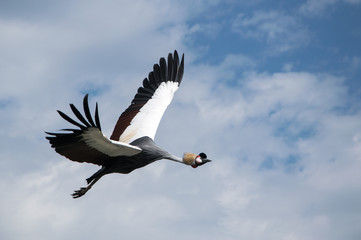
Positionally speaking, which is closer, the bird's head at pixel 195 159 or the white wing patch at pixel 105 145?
the white wing patch at pixel 105 145

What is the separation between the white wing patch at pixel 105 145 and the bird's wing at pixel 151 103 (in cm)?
149

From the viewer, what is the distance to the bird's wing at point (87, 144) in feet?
35.4

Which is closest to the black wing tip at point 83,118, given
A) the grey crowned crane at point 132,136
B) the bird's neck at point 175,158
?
the grey crowned crane at point 132,136

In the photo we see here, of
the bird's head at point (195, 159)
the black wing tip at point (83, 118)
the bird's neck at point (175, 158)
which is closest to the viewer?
the black wing tip at point (83, 118)

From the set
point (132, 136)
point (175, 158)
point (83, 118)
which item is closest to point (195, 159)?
point (175, 158)

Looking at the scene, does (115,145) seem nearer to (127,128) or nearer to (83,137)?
(83,137)

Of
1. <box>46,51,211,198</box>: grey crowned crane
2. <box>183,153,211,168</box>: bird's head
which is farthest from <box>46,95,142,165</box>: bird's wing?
<box>183,153,211,168</box>: bird's head

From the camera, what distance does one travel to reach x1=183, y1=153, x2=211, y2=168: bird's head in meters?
12.2

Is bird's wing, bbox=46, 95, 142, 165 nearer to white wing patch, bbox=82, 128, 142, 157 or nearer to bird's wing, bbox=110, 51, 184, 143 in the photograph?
white wing patch, bbox=82, 128, 142, 157

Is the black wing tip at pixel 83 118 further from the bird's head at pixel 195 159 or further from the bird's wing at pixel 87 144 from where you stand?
the bird's head at pixel 195 159

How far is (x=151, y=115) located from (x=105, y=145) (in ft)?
10.1

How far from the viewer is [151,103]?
48.8 ft

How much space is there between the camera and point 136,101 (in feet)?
49.2

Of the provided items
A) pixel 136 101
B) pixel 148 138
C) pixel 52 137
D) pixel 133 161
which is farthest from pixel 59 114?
pixel 136 101
